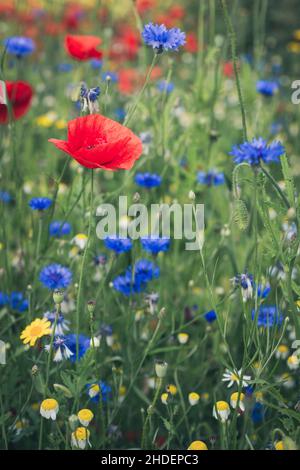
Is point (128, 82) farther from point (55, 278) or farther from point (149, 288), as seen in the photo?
point (55, 278)

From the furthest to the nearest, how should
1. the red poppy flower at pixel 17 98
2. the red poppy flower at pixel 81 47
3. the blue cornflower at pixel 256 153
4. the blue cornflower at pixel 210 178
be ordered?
Result: the blue cornflower at pixel 210 178
the red poppy flower at pixel 17 98
the red poppy flower at pixel 81 47
the blue cornflower at pixel 256 153

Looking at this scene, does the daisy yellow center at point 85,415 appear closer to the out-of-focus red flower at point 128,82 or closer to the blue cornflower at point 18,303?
the blue cornflower at point 18,303

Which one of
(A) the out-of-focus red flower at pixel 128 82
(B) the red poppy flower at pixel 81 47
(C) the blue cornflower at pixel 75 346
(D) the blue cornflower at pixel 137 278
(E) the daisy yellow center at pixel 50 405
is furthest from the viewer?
(A) the out-of-focus red flower at pixel 128 82

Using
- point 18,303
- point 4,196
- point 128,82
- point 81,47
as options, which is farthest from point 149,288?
point 128,82

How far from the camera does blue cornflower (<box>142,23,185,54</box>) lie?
105 cm

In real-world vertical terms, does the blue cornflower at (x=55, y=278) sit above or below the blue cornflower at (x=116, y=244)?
below

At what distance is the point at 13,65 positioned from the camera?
113 inches

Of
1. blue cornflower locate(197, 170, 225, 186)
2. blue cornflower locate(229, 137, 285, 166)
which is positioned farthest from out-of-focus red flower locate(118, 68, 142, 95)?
blue cornflower locate(229, 137, 285, 166)

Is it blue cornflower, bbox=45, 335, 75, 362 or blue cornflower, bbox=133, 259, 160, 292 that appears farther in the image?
blue cornflower, bbox=133, 259, 160, 292

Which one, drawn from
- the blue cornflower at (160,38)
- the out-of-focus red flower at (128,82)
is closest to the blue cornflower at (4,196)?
the blue cornflower at (160,38)

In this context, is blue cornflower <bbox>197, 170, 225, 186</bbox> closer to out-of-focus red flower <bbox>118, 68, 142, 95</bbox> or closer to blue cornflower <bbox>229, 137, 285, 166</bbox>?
blue cornflower <bbox>229, 137, 285, 166</bbox>

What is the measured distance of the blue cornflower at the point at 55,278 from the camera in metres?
1.14

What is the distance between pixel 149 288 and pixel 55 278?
0.92ft
